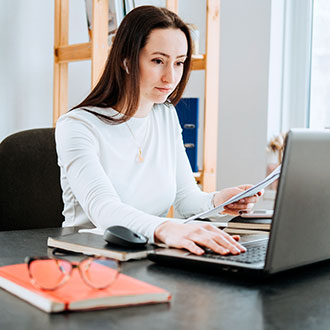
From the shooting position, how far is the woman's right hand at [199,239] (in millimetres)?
949

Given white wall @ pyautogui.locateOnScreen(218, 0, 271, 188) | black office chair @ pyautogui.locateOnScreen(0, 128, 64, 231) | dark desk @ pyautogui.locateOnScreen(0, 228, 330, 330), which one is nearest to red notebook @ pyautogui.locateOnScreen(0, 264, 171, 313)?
dark desk @ pyautogui.locateOnScreen(0, 228, 330, 330)

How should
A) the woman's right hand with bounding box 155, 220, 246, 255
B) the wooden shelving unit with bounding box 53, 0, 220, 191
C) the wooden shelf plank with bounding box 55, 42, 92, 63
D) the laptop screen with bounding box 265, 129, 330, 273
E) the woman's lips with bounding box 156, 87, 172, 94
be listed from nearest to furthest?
the laptop screen with bounding box 265, 129, 330, 273
the woman's right hand with bounding box 155, 220, 246, 255
the woman's lips with bounding box 156, 87, 172, 94
the wooden shelf plank with bounding box 55, 42, 92, 63
the wooden shelving unit with bounding box 53, 0, 220, 191

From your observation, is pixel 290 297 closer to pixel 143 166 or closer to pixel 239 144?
pixel 143 166

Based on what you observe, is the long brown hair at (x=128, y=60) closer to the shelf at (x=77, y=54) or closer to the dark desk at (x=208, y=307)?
the dark desk at (x=208, y=307)

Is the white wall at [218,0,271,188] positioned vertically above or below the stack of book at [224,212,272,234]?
above

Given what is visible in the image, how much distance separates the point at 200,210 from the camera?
5.59 ft

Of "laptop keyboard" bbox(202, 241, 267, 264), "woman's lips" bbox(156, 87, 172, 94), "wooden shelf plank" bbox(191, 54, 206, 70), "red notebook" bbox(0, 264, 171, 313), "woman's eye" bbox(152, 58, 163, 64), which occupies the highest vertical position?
"wooden shelf plank" bbox(191, 54, 206, 70)

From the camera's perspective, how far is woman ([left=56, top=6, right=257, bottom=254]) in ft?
4.83

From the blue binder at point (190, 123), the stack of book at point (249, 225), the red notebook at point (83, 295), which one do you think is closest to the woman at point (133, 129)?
the stack of book at point (249, 225)

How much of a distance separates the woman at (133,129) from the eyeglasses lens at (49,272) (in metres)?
0.64

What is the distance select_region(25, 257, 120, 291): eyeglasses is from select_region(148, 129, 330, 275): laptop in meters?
0.22

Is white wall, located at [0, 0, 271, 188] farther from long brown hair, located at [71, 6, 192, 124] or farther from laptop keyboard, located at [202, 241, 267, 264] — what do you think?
laptop keyboard, located at [202, 241, 267, 264]

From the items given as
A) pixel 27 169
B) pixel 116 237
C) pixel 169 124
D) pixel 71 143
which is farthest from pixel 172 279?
pixel 27 169

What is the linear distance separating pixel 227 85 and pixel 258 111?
23cm
